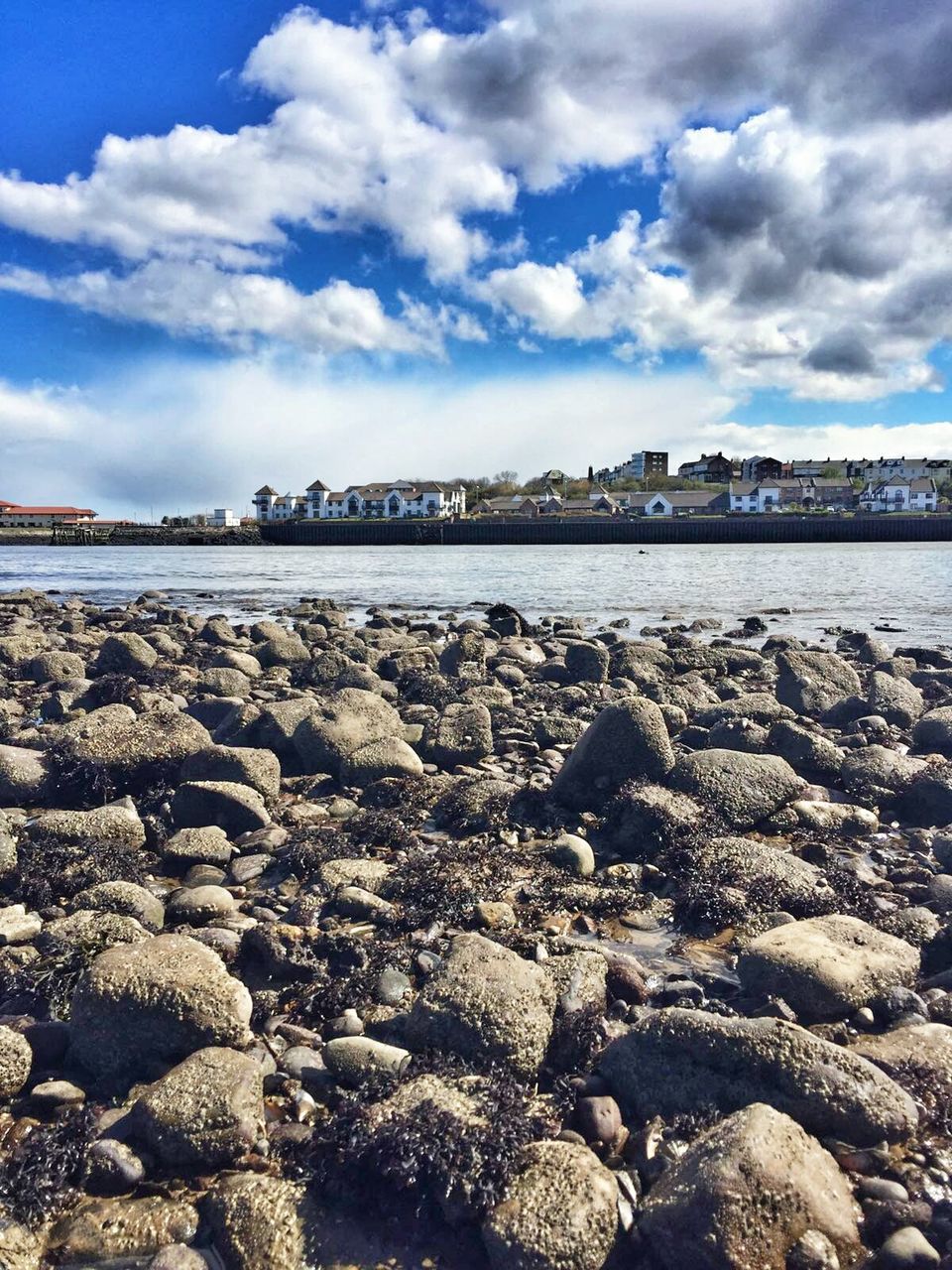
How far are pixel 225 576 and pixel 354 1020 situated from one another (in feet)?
170

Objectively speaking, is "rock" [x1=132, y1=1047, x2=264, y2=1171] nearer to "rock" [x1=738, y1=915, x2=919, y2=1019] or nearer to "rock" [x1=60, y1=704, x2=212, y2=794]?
"rock" [x1=738, y1=915, x2=919, y2=1019]

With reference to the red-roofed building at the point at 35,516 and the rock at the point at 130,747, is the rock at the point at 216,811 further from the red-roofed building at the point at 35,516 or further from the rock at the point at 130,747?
the red-roofed building at the point at 35,516

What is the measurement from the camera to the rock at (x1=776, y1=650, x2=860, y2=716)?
42.9 ft

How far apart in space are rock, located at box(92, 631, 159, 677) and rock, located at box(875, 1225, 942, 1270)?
1392 cm

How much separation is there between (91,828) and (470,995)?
14.2 ft

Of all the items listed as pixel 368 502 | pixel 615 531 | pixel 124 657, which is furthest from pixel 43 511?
pixel 124 657

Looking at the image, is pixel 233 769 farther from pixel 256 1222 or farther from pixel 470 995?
pixel 256 1222

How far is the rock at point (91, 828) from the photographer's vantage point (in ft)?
24.2

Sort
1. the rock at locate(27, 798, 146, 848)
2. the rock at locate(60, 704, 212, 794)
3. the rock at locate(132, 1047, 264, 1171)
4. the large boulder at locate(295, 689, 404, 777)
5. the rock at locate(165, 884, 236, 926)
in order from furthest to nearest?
the large boulder at locate(295, 689, 404, 777) → the rock at locate(60, 704, 212, 794) → the rock at locate(27, 798, 146, 848) → the rock at locate(165, 884, 236, 926) → the rock at locate(132, 1047, 264, 1171)

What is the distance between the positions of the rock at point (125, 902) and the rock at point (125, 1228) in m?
2.33

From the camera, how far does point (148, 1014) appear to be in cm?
452

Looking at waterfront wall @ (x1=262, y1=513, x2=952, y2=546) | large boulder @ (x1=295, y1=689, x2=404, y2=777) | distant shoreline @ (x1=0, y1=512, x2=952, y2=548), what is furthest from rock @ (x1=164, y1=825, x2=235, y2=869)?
waterfront wall @ (x1=262, y1=513, x2=952, y2=546)

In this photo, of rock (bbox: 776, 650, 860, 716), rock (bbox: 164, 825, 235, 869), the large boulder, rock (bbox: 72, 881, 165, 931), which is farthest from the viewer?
rock (bbox: 776, 650, 860, 716)

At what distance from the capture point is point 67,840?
739 centimetres
